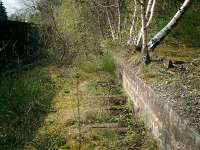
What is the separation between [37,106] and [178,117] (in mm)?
4033

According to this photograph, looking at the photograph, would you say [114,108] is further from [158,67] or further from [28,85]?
[28,85]

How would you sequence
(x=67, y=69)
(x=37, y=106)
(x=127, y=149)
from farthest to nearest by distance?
1. (x=67, y=69)
2. (x=37, y=106)
3. (x=127, y=149)

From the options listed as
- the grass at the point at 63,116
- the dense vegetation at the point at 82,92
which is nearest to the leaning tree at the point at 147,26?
the dense vegetation at the point at 82,92

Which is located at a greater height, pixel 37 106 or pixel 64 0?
pixel 64 0

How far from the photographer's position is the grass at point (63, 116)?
539cm

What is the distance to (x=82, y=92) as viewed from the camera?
8.47m

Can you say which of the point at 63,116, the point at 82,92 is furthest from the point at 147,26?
the point at 63,116

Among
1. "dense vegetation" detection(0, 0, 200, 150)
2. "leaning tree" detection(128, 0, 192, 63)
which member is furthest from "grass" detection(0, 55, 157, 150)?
"leaning tree" detection(128, 0, 192, 63)

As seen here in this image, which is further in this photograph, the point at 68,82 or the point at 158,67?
the point at 68,82

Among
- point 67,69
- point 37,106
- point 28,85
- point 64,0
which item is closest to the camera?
point 37,106

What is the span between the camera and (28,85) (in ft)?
28.9

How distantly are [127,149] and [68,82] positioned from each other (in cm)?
525

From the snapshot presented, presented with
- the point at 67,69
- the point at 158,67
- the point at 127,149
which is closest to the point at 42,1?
the point at 67,69

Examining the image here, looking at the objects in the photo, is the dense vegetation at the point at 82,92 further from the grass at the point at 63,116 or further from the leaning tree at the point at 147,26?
the leaning tree at the point at 147,26
